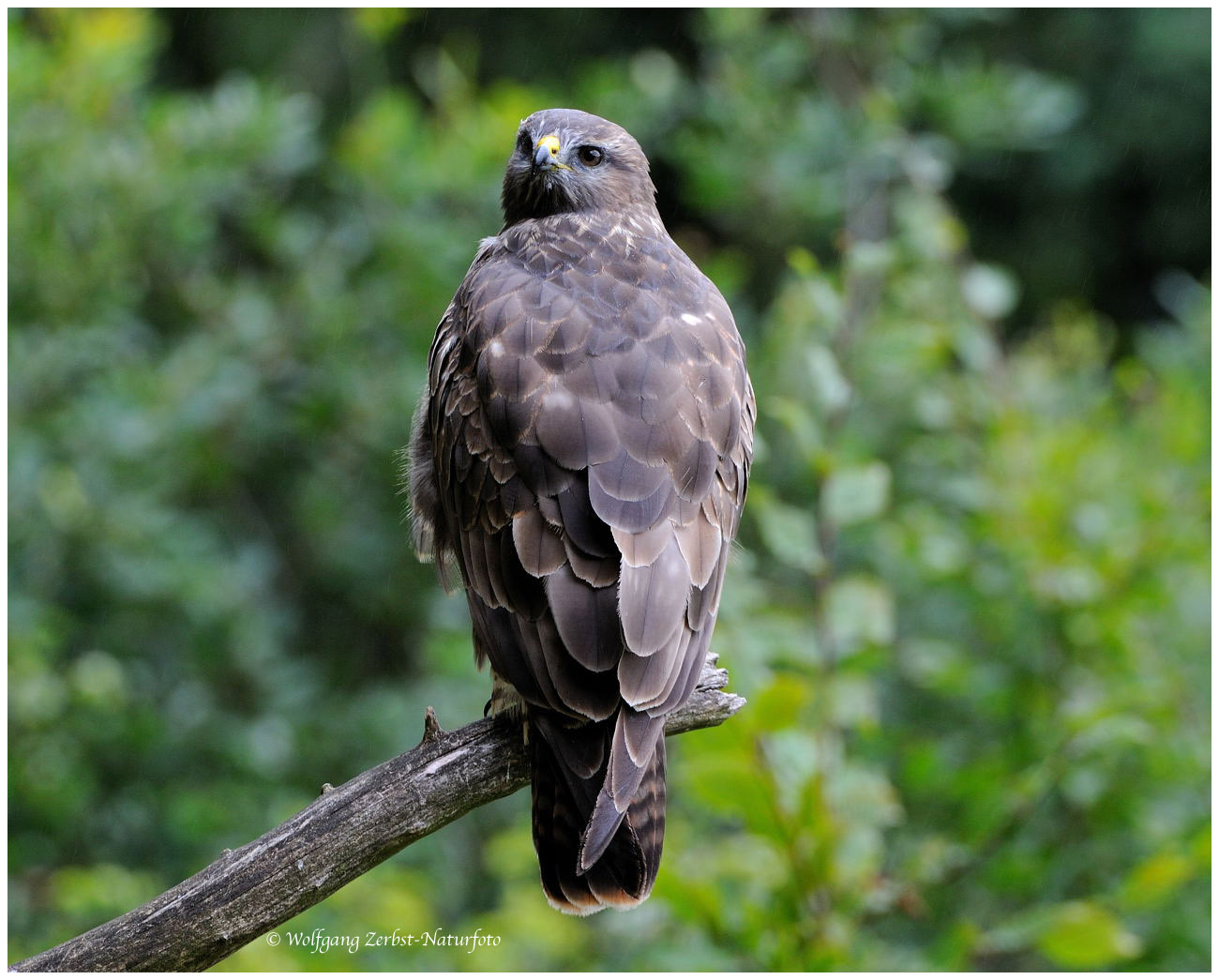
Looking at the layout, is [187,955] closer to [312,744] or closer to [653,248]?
[653,248]

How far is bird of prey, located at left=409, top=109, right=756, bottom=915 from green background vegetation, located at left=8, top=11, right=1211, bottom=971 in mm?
366

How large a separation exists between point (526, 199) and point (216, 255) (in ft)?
8.48

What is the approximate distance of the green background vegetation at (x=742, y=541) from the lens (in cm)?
304

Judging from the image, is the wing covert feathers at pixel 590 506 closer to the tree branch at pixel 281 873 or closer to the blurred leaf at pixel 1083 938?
the tree branch at pixel 281 873

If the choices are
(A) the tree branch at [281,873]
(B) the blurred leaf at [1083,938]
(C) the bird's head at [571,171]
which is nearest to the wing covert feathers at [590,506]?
(A) the tree branch at [281,873]

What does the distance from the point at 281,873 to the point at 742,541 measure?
251cm

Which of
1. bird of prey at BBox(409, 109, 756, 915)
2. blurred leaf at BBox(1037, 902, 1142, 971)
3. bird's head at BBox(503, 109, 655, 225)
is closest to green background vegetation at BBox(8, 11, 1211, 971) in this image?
blurred leaf at BBox(1037, 902, 1142, 971)

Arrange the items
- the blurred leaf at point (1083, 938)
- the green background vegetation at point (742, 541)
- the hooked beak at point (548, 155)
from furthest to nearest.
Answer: the hooked beak at point (548, 155), the green background vegetation at point (742, 541), the blurred leaf at point (1083, 938)

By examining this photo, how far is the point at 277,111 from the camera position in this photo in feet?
14.5

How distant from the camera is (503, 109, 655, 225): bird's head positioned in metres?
3.23

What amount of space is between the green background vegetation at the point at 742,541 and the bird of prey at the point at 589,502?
0.37 metres

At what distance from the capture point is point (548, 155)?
3.22 meters

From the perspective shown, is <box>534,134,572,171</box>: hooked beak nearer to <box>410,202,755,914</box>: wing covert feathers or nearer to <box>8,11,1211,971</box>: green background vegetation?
<box>410,202,755,914</box>: wing covert feathers

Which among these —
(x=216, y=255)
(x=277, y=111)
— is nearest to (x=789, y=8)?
(x=277, y=111)
